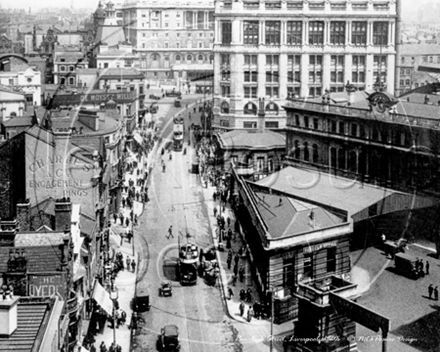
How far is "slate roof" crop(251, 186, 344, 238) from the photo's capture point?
41.1 m

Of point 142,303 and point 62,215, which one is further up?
point 62,215

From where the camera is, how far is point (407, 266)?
4419 centimetres

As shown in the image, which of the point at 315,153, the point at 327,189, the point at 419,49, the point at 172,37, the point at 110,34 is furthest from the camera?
the point at 172,37

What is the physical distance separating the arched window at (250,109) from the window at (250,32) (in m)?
8.43

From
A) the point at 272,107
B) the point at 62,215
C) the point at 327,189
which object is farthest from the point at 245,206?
the point at 272,107

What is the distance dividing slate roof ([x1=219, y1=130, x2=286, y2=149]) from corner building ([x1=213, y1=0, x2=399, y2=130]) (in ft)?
58.0

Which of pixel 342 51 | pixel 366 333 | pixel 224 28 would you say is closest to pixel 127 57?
pixel 224 28

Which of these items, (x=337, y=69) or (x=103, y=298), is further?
(x=337, y=69)

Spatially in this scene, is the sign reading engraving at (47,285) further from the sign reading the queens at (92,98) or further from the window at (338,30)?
the window at (338,30)

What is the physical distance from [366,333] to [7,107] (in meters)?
59.5

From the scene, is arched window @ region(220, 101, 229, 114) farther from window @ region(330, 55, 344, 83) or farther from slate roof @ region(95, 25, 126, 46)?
slate roof @ region(95, 25, 126, 46)

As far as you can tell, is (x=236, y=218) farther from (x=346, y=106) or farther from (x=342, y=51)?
(x=342, y=51)

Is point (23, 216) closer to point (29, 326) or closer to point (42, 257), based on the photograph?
point (42, 257)

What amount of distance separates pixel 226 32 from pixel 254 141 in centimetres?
2643
